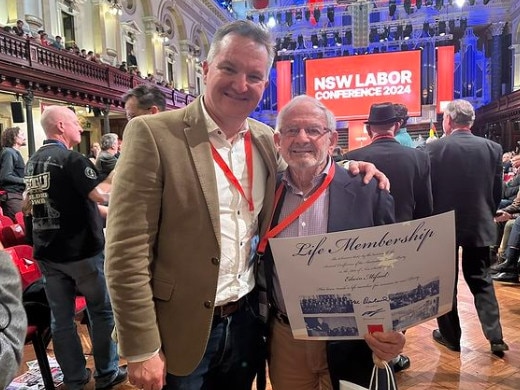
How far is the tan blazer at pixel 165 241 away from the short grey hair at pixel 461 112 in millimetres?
2116

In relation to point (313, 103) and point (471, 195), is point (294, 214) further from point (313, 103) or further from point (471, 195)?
point (471, 195)

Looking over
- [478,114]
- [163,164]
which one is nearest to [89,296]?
[163,164]

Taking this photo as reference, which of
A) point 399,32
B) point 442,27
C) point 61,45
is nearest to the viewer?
point 61,45

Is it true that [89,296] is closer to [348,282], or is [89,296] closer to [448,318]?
[348,282]

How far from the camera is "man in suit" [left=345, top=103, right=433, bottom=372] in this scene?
95.3 inches

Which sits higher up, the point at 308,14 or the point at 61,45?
the point at 308,14

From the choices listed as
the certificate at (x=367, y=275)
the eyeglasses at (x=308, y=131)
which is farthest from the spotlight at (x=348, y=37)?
the certificate at (x=367, y=275)

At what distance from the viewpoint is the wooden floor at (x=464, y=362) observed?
8.06 ft

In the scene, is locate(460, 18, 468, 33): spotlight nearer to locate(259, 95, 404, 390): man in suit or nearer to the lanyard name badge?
locate(259, 95, 404, 390): man in suit

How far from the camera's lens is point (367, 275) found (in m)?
1.09

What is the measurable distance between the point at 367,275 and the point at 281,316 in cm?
45

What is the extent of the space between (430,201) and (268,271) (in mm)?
1526

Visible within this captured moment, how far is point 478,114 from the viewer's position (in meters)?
19.2

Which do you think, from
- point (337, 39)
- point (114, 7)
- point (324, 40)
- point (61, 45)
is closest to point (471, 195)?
point (61, 45)
